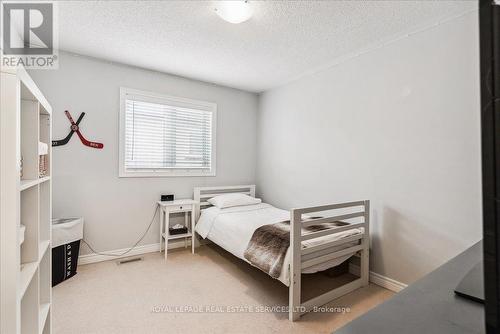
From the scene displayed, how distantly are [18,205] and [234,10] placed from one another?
1.83m

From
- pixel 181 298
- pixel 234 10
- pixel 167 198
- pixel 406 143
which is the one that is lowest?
pixel 181 298

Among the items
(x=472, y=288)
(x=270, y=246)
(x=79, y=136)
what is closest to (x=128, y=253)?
(x=79, y=136)

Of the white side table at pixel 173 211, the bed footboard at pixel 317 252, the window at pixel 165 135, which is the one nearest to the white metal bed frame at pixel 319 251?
the bed footboard at pixel 317 252

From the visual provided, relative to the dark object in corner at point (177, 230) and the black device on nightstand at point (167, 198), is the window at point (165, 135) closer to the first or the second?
the black device on nightstand at point (167, 198)

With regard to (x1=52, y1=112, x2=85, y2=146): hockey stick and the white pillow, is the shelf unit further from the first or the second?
the white pillow

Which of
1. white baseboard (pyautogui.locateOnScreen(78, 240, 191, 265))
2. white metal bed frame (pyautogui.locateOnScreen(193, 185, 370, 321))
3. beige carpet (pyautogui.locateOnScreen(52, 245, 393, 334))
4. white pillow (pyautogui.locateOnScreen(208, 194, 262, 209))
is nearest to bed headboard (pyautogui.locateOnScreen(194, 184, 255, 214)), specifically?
white pillow (pyautogui.locateOnScreen(208, 194, 262, 209))

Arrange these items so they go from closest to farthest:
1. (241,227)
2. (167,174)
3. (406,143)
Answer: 1. (406,143)
2. (241,227)
3. (167,174)

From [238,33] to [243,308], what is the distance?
2419mm

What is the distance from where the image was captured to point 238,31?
7.47 feet

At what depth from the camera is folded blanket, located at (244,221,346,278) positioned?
2.00 m

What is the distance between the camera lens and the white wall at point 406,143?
1948 millimetres

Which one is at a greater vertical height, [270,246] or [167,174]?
[167,174]

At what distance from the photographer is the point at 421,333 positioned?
0.54 m

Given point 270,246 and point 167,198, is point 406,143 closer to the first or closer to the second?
point 270,246
